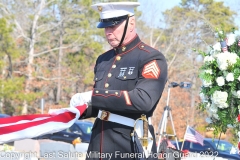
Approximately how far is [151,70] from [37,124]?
850 millimetres

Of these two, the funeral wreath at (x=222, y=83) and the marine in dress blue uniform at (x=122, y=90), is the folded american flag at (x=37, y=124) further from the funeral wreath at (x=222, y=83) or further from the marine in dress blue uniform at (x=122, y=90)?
the funeral wreath at (x=222, y=83)

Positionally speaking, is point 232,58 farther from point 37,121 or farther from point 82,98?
point 37,121

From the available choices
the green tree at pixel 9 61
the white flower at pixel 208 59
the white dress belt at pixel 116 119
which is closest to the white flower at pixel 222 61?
the white flower at pixel 208 59

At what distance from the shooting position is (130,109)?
331 cm

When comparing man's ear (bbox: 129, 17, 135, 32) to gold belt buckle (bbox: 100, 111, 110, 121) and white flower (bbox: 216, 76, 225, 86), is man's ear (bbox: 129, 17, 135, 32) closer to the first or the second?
gold belt buckle (bbox: 100, 111, 110, 121)

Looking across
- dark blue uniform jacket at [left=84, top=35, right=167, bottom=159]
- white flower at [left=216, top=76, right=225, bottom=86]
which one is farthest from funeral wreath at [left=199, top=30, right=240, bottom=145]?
dark blue uniform jacket at [left=84, top=35, right=167, bottom=159]

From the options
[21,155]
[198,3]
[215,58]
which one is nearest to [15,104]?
[198,3]

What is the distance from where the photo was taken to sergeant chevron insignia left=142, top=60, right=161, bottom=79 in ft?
11.2

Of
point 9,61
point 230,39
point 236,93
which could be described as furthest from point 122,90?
point 9,61

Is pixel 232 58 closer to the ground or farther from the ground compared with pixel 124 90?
farther from the ground

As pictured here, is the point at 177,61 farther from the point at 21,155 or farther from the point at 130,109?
the point at 130,109

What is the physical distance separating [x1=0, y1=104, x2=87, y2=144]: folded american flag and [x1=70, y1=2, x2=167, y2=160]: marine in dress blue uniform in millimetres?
163

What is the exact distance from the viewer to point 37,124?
353cm

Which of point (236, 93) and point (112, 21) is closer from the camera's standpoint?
point (112, 21)
